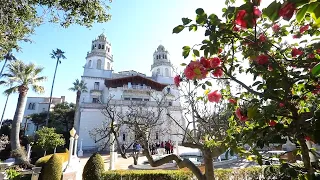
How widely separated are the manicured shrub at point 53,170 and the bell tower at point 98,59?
34.8 metres

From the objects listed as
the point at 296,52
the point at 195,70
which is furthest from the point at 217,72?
the point at 296,52

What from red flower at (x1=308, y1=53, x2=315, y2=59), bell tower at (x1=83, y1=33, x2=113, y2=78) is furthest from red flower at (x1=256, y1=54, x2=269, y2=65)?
bell tower at (x1=83, y1=33, x2=113, y2=78)

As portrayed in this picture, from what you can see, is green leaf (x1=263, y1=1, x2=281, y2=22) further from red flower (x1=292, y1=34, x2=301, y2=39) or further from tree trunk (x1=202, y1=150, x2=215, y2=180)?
tree trunk (x1=202, y1=150, x2=215, y2=180)

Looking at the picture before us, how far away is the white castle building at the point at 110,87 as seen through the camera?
1393 inches

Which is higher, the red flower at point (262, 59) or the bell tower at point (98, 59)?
the bell tower at point (98, 59)

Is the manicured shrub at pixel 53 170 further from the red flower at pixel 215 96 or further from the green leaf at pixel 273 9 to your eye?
the green leaf at pixel 273 9

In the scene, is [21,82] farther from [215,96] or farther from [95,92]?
[215,96]

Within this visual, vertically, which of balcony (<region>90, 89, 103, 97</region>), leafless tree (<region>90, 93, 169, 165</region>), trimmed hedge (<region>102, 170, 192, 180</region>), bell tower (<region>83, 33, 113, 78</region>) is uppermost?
bell tower (<region>83, 33, 113, 78</region>)

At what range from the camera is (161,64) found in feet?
162

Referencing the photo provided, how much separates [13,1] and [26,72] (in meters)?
19.2

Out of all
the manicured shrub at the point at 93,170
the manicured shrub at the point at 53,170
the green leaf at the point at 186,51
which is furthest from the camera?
the manicured shrub at the point at 53,170

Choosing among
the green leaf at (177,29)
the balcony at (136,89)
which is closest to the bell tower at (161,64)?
the balcony at (136,89)

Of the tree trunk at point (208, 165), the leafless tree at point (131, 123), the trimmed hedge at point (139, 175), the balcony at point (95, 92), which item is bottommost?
the trimmed hedge at point (139, 175)

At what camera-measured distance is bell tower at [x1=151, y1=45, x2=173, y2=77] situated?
162 feet
